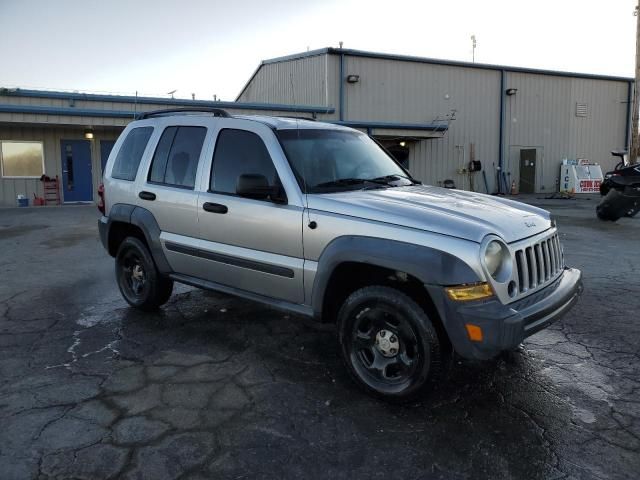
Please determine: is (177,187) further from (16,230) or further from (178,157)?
(16,230)

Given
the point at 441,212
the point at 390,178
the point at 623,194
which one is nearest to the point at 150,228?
the point at 390,178

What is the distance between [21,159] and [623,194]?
59.9 ft

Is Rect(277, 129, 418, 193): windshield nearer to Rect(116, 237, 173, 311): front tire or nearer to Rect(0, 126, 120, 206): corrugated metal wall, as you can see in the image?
Rect(116, 237, 173, 311): front tire

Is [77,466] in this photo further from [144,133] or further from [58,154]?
[58,154]

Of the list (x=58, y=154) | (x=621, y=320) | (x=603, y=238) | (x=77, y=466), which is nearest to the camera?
(x=77, y=466)

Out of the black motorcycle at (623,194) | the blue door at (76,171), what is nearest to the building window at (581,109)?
the black motorcycle at (623,194)

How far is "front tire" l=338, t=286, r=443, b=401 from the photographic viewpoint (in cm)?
325

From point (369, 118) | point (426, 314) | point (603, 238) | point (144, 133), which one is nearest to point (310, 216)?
point (426, 314)

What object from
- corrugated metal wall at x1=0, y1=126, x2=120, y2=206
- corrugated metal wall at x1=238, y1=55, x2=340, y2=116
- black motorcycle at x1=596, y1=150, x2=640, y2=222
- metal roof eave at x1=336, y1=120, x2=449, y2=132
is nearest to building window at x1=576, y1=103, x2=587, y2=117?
metal roof eave at x1=336, y1=120, x2=449, y2=132

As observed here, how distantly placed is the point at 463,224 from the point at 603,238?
8514 mm

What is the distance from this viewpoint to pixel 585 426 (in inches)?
125

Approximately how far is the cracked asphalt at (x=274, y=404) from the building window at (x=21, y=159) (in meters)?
14.5

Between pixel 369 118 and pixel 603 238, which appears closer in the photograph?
pixel 603 238

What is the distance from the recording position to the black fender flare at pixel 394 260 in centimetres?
307
